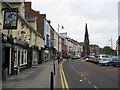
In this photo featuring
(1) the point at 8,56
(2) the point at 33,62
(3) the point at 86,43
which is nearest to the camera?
(1) the point at 8,56

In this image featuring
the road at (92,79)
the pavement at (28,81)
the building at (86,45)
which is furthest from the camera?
the building at (86,45)

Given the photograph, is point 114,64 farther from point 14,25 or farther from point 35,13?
point 35,13

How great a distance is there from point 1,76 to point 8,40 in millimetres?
3228

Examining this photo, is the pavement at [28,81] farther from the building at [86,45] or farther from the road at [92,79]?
the building at [86,45]

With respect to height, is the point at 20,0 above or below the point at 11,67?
above

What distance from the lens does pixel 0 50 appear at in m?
13.1

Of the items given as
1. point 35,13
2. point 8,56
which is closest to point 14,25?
point 8,56

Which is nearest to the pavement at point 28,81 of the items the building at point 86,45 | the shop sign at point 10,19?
the shop sign at point 10,19

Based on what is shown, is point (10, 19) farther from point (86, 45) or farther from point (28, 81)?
point (86, 45)

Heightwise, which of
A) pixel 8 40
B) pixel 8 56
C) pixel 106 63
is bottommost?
pixel 106 63

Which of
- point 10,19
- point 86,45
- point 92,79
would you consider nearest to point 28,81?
point 10,19

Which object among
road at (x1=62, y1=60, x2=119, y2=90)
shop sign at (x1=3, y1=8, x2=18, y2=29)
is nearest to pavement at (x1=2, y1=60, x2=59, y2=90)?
road at (x1=62, y1=60, x2=119, y2=90)

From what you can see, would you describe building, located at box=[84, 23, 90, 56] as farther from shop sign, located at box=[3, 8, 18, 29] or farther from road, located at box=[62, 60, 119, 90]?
shop sign, located at box=[3, 8, 18, 29]

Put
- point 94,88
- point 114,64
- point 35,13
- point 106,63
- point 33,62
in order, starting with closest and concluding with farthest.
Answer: point 94,88 < point 33,62 < point 114,64 < point 106,63 < point 35,13
